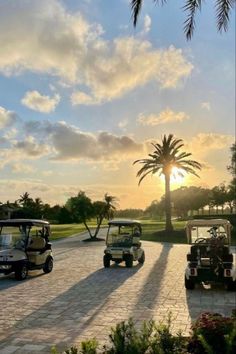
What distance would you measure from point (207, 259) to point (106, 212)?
114ft

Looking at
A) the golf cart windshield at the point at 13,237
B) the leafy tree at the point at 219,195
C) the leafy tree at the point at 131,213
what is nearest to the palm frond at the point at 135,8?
the golf cart windshield at the point at 13,237

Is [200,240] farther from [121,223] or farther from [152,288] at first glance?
[121,223]

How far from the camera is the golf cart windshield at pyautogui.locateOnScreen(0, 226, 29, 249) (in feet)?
54.3

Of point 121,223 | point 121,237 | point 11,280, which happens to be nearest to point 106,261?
point 121,237

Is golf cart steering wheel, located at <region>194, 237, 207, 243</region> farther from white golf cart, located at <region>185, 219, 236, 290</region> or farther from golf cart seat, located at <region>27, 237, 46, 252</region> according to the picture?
golf cart seat, located at <region>27, 237, 46, 252</region>

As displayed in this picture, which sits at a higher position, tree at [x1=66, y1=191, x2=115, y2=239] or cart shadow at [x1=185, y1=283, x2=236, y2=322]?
tree at [x1=66, y1=191, x2=115, y2=239]

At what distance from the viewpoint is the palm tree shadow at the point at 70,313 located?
8.49 meters

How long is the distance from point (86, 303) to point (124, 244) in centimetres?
833

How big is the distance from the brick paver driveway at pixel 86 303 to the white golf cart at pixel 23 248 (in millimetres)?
439

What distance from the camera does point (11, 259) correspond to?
51.3 feet

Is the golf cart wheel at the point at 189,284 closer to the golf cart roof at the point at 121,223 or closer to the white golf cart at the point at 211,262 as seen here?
the white golf cart at the point at 211,262

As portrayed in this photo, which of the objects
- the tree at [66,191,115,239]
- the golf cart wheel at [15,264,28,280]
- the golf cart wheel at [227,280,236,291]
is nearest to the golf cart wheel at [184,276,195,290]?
the golf cart wheel at [227,280,236,291]

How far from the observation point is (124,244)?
65.1 feet

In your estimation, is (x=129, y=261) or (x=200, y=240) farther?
(x=129, y=261)
